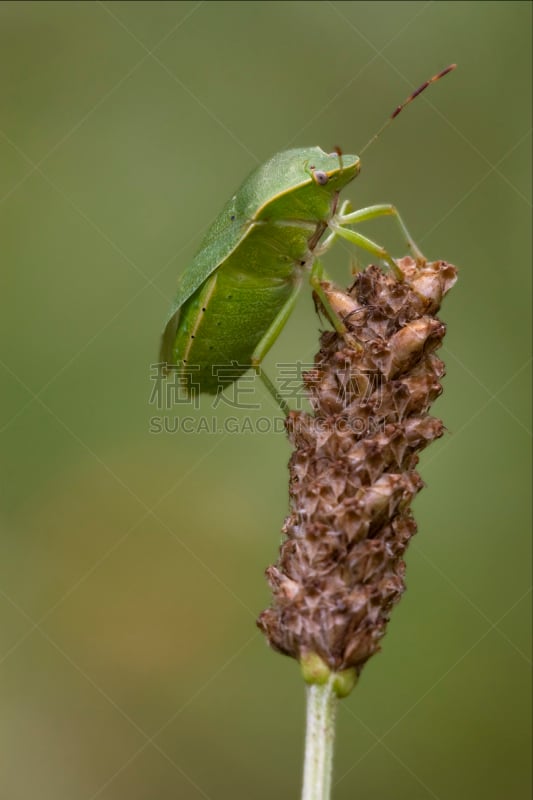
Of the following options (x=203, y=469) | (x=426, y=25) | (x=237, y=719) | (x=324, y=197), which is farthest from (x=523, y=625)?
(x=426, y=25)

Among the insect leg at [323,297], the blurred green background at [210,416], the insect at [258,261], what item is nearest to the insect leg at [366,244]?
the insect at [258,261]

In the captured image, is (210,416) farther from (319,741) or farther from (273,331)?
(319,741)

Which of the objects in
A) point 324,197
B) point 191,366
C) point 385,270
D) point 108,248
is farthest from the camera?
point 108,248

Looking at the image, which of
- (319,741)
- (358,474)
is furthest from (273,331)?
(319,741)

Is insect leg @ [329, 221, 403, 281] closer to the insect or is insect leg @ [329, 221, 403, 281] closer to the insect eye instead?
the insect

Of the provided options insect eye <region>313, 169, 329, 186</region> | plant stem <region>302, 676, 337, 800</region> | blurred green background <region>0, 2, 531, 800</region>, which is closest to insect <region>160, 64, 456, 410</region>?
insect eye <region>313, 169, 329, 186</region>

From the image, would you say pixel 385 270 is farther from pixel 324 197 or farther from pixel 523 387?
pixel 523 387

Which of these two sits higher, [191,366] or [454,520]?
[454,520]

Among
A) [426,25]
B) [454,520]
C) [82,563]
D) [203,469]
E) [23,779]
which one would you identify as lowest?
[23,779]
